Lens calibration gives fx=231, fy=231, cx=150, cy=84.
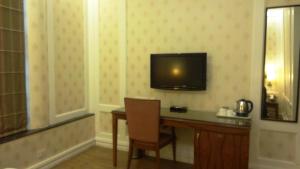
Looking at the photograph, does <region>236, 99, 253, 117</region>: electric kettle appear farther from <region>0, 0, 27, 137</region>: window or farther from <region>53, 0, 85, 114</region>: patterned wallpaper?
<region>0, 0, 27, 137</region>: window

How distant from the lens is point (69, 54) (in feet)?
11.0

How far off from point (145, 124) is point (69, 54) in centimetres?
157

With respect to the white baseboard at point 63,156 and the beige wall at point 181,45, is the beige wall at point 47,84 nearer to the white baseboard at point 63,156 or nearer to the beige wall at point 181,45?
the white baseboard at point 63,156

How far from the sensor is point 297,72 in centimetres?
263

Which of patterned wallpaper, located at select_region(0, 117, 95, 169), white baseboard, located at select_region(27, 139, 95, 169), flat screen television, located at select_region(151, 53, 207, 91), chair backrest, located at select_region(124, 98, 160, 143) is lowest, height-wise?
white baseboard, located at select_region(27, 139, 95, 169)

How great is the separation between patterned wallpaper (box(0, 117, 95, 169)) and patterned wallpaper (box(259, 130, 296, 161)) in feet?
8.23

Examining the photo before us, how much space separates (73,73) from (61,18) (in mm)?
794

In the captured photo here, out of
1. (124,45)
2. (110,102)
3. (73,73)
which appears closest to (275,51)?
(124,45)

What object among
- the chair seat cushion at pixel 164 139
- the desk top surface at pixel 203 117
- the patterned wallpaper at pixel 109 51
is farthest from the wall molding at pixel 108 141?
the chair seat cushion at pixel 164 139

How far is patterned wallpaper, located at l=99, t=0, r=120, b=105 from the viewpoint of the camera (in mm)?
3537

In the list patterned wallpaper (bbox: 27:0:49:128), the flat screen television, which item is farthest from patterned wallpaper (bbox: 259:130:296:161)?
patterned wallpaper (bbox: 27:0:49:128)

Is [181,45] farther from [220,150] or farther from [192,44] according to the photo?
[220,150]

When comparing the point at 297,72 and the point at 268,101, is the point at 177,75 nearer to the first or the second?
the point at 268,101

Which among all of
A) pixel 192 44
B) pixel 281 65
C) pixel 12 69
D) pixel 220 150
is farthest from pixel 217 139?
pixel 12 69
